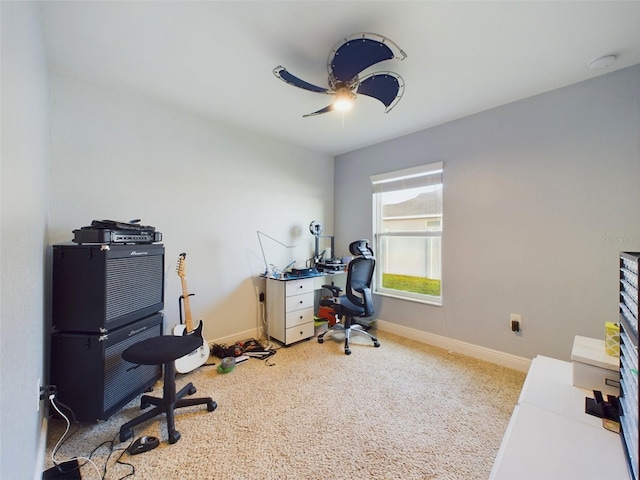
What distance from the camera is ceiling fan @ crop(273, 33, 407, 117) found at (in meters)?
1.47

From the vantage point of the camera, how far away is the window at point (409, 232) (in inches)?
118

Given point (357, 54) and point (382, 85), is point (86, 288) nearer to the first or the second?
point (357, 54)

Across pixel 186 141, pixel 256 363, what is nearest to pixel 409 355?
pixel 256 363

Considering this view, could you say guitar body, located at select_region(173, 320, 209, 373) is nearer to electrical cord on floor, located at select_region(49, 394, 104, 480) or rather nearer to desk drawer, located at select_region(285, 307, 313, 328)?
electrical cord on floor, located at select_region(49, 394, 104, 480)

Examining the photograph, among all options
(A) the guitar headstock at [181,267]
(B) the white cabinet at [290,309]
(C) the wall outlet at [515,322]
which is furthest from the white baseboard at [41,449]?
(C) the wall outlet at [515,322]

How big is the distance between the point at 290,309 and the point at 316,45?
2.39 m

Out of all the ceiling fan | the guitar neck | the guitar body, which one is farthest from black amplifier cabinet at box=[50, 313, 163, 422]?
the ceiling fan

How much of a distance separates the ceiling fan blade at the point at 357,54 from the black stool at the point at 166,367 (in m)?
2.02

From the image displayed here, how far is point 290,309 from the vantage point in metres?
2.89

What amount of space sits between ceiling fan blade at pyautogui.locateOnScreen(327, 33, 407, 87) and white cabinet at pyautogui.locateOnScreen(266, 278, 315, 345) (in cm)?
201

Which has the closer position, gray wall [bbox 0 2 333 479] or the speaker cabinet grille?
gray wall [bbox 0 2 333 479]

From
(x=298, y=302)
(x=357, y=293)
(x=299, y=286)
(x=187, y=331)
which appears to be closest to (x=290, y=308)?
(x=298, y=302)

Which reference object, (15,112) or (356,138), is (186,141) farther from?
(356,138)

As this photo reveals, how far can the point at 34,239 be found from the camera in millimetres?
1354
